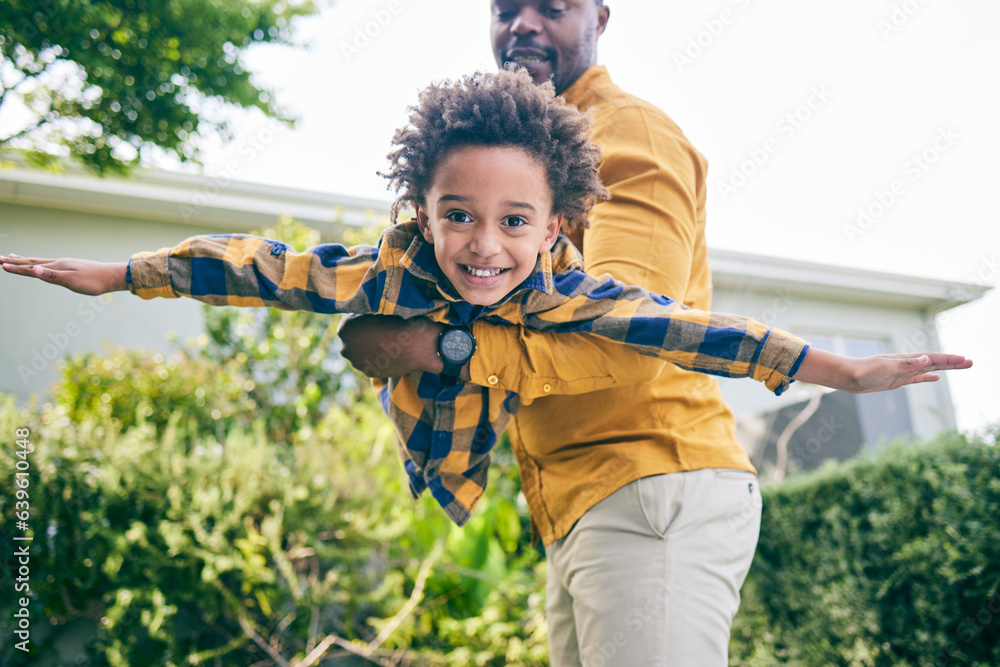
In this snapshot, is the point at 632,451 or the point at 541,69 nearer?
the point at 632,451

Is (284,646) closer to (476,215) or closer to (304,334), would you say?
(304,334)

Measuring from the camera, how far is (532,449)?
1.56 m

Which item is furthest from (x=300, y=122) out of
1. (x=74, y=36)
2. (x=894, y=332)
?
(x=894, y=332)

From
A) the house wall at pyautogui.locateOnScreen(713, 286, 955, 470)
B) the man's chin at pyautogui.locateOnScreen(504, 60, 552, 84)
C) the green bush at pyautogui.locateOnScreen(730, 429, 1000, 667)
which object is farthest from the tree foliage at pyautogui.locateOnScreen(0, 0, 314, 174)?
the house wall at pyautogui.locateOnScreen(713, 286, 955, 470)

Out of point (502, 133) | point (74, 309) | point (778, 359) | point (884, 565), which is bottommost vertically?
point (884, 565)

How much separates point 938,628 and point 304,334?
4.68 meters

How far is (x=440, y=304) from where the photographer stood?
4.58 ft

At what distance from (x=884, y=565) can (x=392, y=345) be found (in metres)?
3.20

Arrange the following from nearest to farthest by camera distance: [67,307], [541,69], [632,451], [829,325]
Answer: [632,451] → [541,69] → [67,307] → [829,325]

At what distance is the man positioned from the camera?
50.1 inches

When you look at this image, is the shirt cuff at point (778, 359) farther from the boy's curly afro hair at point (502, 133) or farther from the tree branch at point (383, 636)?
the tree branch at point (383, 636)

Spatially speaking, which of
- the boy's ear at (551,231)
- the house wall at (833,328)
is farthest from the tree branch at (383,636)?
the house wall at (833,328)

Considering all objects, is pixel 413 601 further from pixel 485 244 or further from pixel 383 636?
pixel 485 244

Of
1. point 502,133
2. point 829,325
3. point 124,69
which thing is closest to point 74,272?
point 502,133
